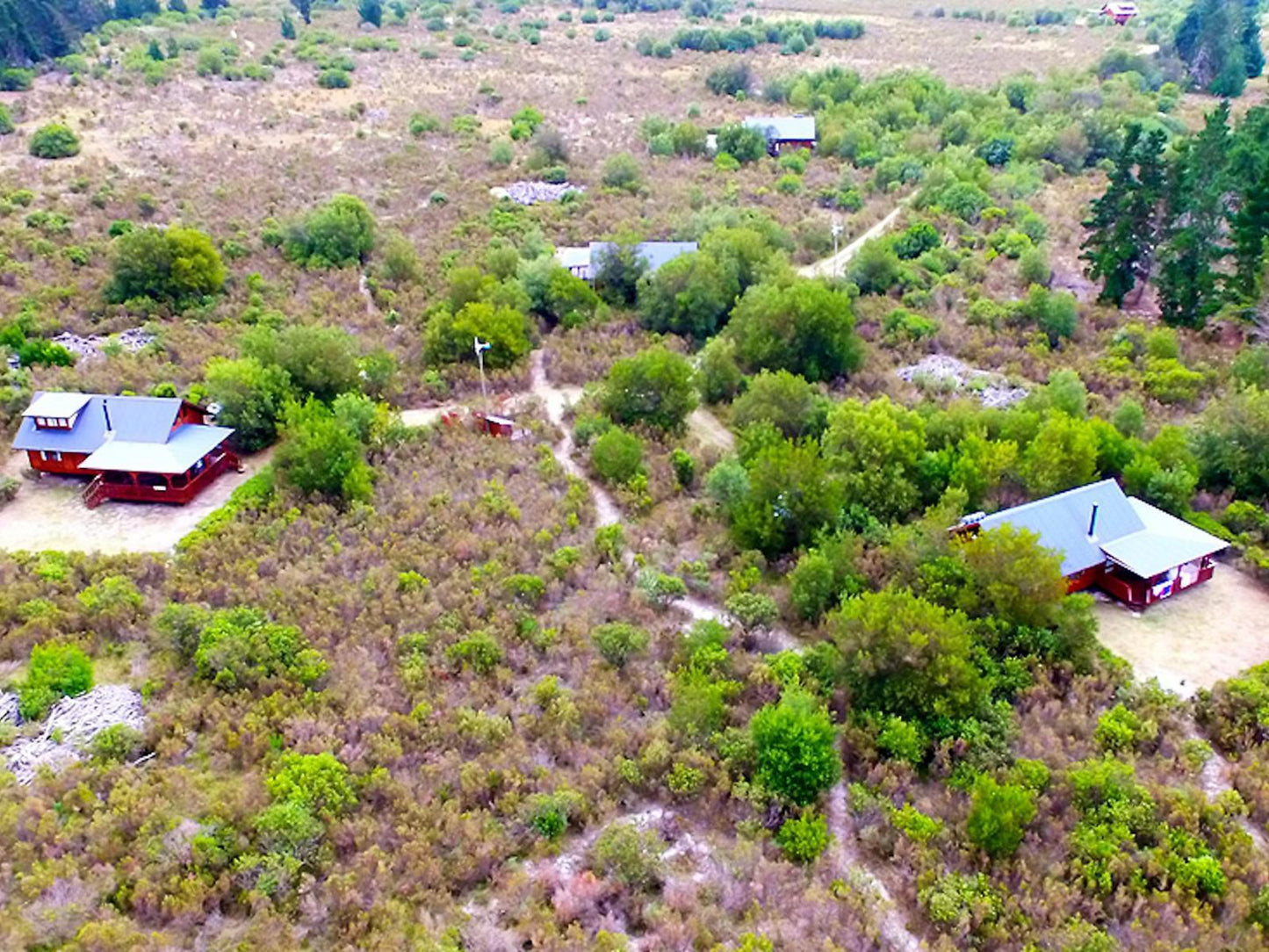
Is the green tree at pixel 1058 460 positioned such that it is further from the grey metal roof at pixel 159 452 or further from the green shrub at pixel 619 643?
the grey metal roof at pixel 159 452

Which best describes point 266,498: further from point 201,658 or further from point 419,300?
point 419,300

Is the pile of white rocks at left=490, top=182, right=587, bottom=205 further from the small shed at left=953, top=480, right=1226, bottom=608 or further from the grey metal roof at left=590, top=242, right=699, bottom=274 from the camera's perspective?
the small shed at left=953, top=480, right=1226, bottom=608

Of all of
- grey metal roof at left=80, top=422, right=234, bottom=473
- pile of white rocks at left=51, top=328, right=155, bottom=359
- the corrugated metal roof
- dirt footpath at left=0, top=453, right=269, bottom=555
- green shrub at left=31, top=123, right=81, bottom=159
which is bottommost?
dirt footpath at left=0, top=453, right=269, bottom=555

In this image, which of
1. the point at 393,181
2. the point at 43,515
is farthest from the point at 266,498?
the point at 393,181

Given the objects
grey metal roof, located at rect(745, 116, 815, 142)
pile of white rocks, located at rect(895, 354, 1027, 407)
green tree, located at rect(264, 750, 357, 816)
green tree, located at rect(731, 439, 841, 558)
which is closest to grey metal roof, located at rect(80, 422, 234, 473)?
green tree, located at rect(264, 750, 357, 816)

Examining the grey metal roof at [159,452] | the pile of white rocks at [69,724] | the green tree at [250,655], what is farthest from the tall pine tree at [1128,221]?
the pile of white rocks at [69,724]

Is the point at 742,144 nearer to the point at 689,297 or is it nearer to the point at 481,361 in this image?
the point at 689,297
